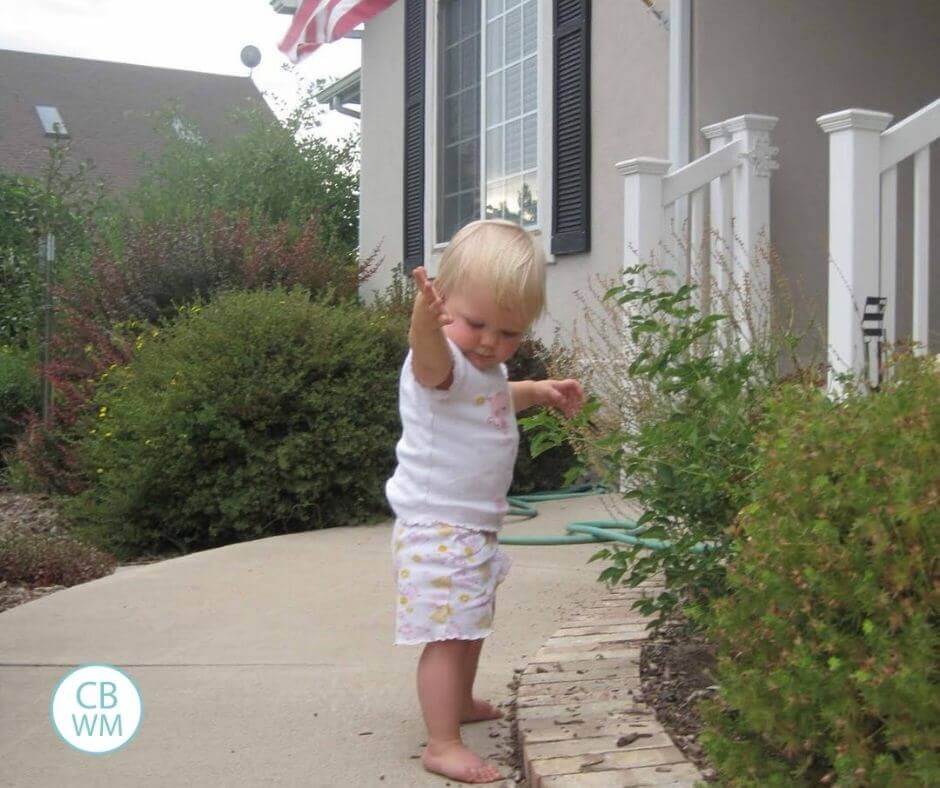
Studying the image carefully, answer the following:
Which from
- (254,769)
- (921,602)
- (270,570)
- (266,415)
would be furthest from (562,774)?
(266,415)

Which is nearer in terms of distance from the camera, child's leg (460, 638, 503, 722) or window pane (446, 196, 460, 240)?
child's leg (460, 638, 503, 722)

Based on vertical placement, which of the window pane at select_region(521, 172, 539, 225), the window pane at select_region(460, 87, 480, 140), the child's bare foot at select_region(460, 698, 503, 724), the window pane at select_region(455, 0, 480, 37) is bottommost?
the child's bare foot at select_region(460, 698, 503, 724)

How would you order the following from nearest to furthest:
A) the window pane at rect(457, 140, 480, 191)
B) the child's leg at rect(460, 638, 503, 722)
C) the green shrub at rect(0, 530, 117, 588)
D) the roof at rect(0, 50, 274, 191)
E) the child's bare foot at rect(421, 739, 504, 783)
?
1. the child's bare foot at rect(421, 739, 504, 783)
2. the child's leg at rect(460, 638, 503, 722)
3. the green shrub at rect(0, 530, 117, 588)
4. the window pane at rect(457, 140, 480, 191)
5. the roof at rect(0, 50, 274, 191)

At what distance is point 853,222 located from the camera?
418 cm

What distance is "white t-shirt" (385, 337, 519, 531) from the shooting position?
9.86 ft

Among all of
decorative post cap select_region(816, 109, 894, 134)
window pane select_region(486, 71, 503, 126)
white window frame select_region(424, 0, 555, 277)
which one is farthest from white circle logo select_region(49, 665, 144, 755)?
window pane select_region(486, 71, 503, 126)

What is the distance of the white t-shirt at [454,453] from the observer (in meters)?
3.01

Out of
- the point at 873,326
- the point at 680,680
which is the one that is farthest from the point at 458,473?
the point at 873,326

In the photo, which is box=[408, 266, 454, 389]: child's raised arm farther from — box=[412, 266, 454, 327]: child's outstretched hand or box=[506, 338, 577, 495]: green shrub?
box=[506, 338, 577, 495]: green shrub

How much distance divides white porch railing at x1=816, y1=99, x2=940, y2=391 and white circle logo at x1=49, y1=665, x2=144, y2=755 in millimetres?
2378

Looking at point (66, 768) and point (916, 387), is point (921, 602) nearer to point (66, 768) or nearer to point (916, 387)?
point (916, 387)

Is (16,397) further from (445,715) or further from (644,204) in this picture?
(445,715)

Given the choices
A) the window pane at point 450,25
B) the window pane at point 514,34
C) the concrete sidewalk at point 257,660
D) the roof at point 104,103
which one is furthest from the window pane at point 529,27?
the roof at point 104,103

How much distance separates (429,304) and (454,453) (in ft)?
1.42
